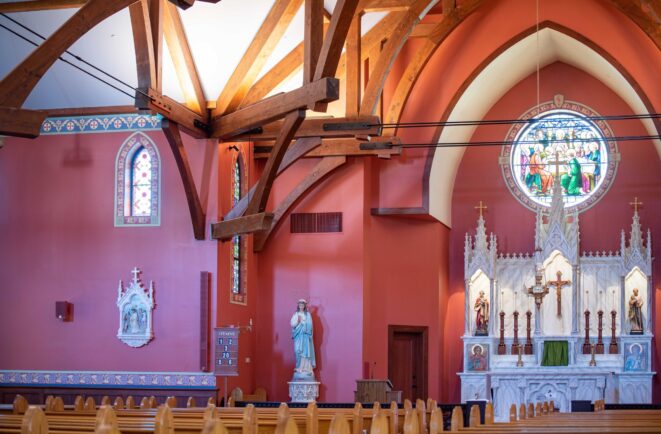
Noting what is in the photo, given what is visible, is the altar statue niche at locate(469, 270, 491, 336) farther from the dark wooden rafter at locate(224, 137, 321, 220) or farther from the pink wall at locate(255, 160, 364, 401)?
the dark wooden rafter at locate(224, 137, 321, 220)

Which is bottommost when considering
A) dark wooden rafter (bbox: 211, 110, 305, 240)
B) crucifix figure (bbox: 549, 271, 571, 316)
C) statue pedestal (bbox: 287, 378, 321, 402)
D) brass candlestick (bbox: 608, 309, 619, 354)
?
statue pedestal (bbox: 287, 378, 321, 402)

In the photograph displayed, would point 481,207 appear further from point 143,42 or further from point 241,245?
point 143,42

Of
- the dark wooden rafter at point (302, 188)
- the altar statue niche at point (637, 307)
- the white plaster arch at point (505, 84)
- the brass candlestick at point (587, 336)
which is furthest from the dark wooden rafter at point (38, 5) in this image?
the altar statue niche at point (637, 307)

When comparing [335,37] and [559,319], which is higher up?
[335,37]

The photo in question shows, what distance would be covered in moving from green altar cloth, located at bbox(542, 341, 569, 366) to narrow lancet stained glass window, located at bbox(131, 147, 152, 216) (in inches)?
327

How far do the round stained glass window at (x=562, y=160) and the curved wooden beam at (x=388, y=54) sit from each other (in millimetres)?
5474

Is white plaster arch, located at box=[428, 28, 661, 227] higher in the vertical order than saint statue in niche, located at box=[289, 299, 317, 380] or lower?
higher

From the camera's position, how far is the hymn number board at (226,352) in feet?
51.5

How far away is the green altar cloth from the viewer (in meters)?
20.0

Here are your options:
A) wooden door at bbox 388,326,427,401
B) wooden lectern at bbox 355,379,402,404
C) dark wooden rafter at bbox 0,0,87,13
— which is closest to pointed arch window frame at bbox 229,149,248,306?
wooden lectern at bbox 355,379,402,404

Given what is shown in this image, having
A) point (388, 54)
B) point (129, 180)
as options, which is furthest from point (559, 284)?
point (129, 180)

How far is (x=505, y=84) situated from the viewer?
21.0 meters

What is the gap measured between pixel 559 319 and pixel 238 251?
6.64 metres

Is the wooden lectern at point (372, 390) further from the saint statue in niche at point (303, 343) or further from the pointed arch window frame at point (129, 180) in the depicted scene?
the pointed arch window frame at point (129, 180)
